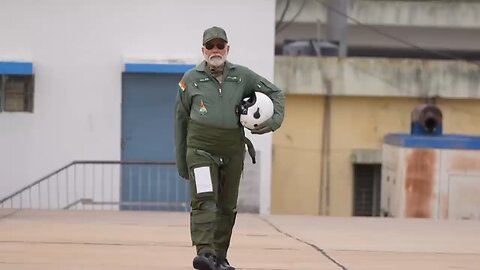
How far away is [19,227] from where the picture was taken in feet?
46.4

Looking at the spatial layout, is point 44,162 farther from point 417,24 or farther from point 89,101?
point 417,24

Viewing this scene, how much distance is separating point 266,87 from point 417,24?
81.0 feet

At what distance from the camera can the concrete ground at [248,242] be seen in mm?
10648

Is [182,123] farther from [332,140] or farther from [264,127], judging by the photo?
[332,140]

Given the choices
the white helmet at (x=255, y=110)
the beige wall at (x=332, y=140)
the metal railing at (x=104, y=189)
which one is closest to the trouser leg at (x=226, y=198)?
the white helmet at (x=255, y=110)

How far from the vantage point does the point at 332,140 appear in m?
24.6

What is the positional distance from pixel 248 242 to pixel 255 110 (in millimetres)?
4206

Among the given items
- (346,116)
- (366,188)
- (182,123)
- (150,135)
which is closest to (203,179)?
(182,123)

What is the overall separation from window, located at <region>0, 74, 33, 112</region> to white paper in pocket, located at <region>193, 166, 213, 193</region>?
457 inches

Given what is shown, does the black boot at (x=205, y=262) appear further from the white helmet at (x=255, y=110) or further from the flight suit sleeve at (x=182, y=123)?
the white helmet at (x=255, y=110)

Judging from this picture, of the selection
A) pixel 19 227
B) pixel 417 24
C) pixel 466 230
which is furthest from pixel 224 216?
pixel 417 24

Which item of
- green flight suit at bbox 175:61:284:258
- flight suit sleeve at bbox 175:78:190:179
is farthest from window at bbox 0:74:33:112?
green flight suit at bbox 175:61:284:258

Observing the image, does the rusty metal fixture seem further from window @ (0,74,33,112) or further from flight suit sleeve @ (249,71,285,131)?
flight suit sleeve @ (249,71,285,131)

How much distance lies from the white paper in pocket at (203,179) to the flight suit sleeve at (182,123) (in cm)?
36
